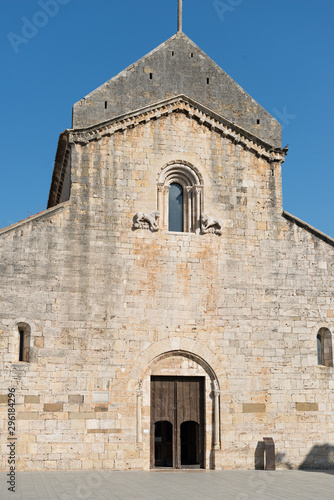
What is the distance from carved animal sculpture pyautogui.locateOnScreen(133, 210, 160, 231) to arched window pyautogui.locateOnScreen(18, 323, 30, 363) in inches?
159

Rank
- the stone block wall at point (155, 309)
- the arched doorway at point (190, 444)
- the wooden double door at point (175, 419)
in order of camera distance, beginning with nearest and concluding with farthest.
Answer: the stone block wall at point (155, 309) < the wooden double door at point (175, 419) < the arched doorway at point (190, 444)

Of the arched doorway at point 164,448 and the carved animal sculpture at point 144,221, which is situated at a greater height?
the carved animal sculpture at point 144,221

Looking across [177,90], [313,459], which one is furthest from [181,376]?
[177,90]

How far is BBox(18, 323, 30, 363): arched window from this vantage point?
16094 millimetres

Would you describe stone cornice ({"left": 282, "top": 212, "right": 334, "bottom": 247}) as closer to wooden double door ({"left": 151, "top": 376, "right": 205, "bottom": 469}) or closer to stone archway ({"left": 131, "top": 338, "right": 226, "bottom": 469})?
stone archway ({"left": 131, "top": 338, "right": 226, "bottom": 469})

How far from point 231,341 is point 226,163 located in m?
5.24

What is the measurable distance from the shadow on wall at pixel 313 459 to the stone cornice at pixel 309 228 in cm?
582

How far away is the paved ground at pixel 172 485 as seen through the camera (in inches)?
477

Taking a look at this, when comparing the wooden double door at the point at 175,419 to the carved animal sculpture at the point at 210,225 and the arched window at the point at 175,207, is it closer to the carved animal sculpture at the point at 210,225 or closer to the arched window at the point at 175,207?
the carved animal sculpture at the point at 210,225

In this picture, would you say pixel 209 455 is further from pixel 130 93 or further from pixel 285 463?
pixel 130 93

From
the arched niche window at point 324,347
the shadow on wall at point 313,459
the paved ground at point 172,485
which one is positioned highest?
the arched niche window at point 324,347

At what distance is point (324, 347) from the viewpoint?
59.5ft

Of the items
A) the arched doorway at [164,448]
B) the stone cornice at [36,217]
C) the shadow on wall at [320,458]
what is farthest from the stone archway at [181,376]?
the stone cornice at [36,217]

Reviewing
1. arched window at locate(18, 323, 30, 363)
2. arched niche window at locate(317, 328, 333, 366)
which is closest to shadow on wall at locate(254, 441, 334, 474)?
arched niche window at locate(317, 328, 333, 366)
